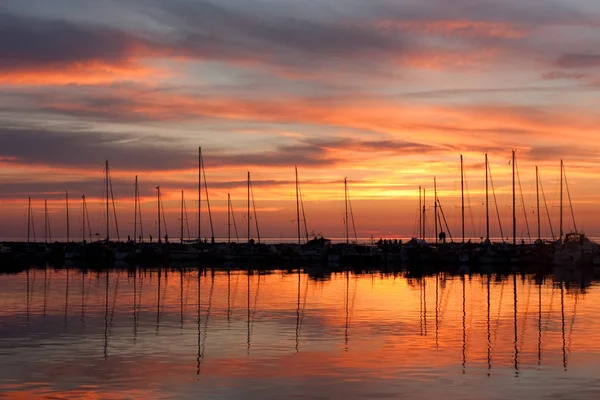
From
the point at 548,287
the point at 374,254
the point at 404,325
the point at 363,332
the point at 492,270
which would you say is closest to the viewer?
the point at 363,332

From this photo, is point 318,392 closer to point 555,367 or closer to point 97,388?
point 97,388

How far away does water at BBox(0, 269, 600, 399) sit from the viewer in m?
26.4

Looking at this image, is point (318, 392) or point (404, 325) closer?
point (318, 392)

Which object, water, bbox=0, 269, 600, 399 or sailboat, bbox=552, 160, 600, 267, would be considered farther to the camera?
sailboat, bbox=552, 160, 600, 267

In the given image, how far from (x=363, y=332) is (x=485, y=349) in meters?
6.68

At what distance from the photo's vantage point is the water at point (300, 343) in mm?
26391

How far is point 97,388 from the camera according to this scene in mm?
26031

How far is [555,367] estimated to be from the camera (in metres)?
30.0

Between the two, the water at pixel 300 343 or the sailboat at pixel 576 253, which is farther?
the sailboat at pixel 576 253

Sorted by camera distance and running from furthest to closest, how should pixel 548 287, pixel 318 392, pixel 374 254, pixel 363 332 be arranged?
pixel 374 254, pixel 548 287, pixel 363 332, pixel 318 392

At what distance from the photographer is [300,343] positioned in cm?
3572

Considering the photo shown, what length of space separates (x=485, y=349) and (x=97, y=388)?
50.8 ft

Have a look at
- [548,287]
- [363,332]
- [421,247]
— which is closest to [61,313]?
[363,332]

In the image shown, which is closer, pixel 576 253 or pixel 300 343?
pixel 300 343
